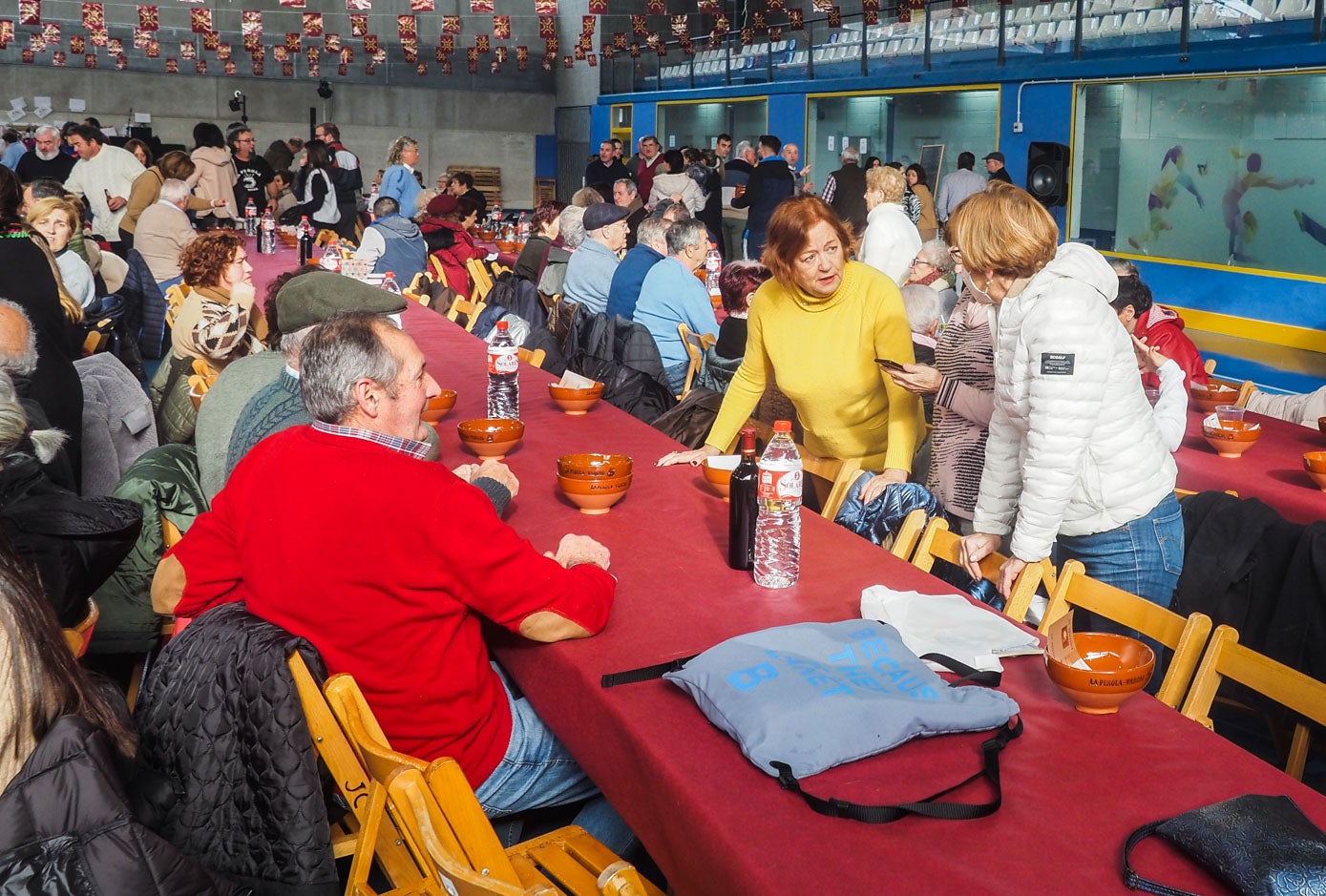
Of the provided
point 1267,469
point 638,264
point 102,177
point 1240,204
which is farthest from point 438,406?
point 1240,204

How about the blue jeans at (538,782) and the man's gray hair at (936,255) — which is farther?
the man's gray hair at (936,255)

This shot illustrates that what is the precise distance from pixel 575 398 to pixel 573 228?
3.24m

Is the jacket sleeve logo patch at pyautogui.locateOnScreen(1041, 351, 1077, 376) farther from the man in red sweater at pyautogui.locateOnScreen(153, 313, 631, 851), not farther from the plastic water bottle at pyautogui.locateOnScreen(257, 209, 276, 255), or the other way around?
the plastic water bottle at pyautogui.locateOnScreen(257, 209, 276, 255)

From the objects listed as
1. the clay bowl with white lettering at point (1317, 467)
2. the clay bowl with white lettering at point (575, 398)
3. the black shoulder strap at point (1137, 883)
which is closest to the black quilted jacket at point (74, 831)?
the black shoulder strap at point (1137, 883)

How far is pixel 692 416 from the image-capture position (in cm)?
420

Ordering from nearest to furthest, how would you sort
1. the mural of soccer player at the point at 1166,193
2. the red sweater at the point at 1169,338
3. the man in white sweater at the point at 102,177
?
1. the red sweater at the point at 1169,338
2. the man in white sweater at the point at 102,177
3. the mural of soccer player at the point at 1166,193

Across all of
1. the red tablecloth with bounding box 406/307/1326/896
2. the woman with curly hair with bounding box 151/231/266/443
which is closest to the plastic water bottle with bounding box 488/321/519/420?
the woman with curly hair with bounding box 151/231/266/443

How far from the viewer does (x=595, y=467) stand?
2799 millimetres

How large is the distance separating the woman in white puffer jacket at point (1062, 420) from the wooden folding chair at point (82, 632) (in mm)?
1729

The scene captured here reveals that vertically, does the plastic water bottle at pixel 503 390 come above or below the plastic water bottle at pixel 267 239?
below

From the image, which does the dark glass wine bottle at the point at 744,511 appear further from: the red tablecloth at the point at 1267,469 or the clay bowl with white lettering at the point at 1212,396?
the clay bowl with white lettering at the point at 1212,396

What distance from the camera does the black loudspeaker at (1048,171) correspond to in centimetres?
969

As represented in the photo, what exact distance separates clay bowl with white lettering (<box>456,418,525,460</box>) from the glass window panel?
321 inches

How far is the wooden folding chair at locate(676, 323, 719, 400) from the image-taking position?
5.11 m
